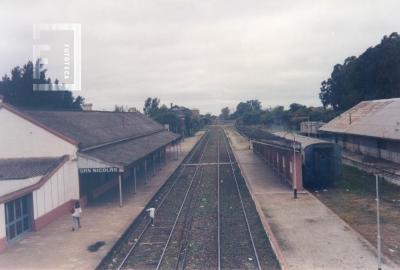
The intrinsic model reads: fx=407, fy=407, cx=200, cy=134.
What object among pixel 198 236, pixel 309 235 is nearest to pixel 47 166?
pixel 198 236

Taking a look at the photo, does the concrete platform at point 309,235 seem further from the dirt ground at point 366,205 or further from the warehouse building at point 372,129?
the warehouse building at point 372,129

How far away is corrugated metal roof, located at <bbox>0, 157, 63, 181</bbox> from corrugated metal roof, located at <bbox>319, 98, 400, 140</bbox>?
2298 centimetres

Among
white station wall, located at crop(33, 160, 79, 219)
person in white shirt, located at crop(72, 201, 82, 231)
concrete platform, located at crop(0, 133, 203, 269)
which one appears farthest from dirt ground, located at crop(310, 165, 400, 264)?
white station wall, located at crop(33, 160, 79, 219)

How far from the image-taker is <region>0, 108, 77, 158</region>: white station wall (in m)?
21.7

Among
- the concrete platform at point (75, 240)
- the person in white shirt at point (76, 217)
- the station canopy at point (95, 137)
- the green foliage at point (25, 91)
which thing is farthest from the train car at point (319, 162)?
the green foliage at point (25, 91)

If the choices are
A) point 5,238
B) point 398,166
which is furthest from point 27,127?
point 398,166

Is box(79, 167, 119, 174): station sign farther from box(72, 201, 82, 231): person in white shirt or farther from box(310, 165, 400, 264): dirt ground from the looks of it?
box(310, 165, 400, 264): dirt ground

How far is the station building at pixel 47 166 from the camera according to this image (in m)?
17.3

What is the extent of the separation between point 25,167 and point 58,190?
2070 mm

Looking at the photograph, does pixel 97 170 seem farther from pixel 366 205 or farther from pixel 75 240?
pixel 366 205

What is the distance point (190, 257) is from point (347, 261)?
528cm

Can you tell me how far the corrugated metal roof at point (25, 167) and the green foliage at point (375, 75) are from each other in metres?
46.8

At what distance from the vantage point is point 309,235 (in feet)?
53.4

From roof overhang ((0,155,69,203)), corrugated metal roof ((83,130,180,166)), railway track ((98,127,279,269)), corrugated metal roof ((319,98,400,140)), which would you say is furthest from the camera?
corrugated metal roof ((319,98,400,140))
